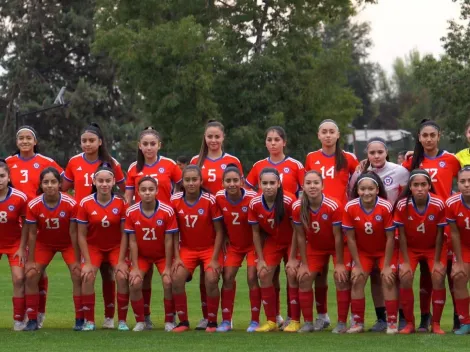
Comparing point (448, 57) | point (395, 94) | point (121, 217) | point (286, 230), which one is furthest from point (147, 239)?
point (395, 94)

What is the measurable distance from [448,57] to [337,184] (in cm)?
2346

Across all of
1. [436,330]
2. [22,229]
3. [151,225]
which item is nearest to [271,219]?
[151,225]

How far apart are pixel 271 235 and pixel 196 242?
803 mm

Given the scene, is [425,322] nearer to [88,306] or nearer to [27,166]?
[88,306]

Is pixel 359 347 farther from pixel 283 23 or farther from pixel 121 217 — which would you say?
pixel 283 23

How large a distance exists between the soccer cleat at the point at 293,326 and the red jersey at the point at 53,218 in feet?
8.20

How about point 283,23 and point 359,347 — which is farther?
point 283,23

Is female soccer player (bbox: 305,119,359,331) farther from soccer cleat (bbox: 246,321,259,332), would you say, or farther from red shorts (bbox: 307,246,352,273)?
soccer cleat (bbox: 246,321,259,332)

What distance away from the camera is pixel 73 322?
1287cm

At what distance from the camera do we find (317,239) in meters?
11.7

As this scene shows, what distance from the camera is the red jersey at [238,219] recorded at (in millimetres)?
11852

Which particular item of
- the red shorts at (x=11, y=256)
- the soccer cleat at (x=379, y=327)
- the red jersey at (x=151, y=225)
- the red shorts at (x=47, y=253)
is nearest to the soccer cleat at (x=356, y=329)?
the soccer cleat at (x=379, y=327)

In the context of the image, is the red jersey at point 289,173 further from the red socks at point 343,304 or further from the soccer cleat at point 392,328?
the soccer cleat at point 392,328

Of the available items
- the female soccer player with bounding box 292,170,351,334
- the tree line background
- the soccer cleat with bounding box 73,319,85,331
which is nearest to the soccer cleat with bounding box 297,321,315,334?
the female soccer player with bounding box 292,170,351,334
